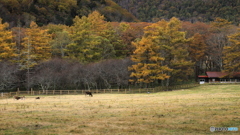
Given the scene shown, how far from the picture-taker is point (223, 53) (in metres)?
64.8

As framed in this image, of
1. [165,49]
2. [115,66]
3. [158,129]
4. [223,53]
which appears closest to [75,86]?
[115,66]

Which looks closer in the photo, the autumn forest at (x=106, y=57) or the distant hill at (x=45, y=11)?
the autumn forest at (x=106, y=57)

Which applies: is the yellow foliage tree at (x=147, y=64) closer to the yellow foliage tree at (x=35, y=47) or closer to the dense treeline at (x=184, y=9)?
the yellow foliage tree at (x=35, y=47)

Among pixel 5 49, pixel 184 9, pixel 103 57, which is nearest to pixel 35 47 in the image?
pixel 5 49

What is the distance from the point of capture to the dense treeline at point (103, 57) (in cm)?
5369

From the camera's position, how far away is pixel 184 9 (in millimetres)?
156500

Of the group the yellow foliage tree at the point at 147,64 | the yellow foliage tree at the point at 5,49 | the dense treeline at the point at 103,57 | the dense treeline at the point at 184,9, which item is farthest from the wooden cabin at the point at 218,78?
the dense treeline at the point at 184,9

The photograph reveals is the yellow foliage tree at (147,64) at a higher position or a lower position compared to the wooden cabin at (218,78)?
higher

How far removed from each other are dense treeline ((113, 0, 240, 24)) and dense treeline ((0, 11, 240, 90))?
2831 inches

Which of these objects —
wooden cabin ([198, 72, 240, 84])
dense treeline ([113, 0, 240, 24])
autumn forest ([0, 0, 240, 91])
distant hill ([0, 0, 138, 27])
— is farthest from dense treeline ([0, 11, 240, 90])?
dense treeline ([113, 0, 240, 24])

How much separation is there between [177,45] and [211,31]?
2392cm

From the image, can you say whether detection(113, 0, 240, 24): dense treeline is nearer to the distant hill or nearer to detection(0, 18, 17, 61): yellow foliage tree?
the distant hill

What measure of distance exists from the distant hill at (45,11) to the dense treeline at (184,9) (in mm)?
27889

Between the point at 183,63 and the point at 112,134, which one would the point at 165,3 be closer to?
the point at 183,63
